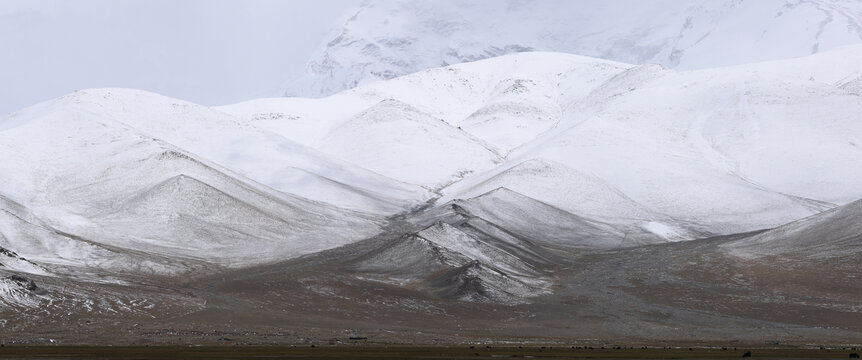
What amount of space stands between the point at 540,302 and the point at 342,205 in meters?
75.7

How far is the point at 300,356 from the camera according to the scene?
67.1 meters

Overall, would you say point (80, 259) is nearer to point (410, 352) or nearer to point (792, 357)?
point (410, 352)

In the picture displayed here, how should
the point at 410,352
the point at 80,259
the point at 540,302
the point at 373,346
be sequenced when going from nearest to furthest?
1. the point at 410,352
2. the point at 373,346
3. the point at 540,302
4. the point at 80,259

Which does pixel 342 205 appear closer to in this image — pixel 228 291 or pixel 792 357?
pixel 228 291

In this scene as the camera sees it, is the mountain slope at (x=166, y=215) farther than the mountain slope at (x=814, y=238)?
Yes

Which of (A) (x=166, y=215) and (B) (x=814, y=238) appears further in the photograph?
(A) (x=166, y=215)

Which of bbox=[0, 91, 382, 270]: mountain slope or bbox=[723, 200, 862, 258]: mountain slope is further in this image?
bbox=[0, 91, 382, 270]: mountain slope

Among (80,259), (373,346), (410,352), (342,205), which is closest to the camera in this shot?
(410,352)

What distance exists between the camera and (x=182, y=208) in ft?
561

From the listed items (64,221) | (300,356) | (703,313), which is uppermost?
(64,221)

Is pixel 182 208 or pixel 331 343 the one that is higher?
pixel 182 208

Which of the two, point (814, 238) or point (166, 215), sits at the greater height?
point (166, 215)

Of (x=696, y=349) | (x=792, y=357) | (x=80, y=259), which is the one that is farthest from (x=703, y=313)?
(x=80, y=259)

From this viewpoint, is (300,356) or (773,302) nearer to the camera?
(300,356)
